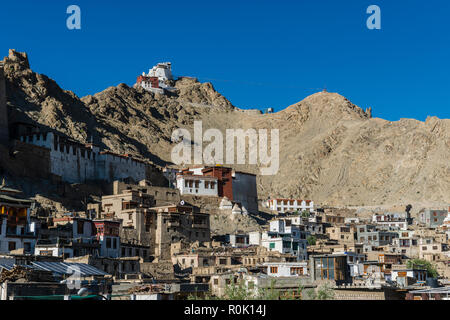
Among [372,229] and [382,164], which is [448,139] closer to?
[382,164]

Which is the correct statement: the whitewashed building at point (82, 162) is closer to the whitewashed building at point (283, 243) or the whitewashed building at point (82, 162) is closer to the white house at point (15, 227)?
the whitewashed building at point (283, 243)

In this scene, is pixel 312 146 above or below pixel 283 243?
above

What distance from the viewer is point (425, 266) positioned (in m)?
70.9

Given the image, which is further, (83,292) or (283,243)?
(283,243)

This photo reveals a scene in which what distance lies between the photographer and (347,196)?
166000 millimetres

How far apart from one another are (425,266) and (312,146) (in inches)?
5044

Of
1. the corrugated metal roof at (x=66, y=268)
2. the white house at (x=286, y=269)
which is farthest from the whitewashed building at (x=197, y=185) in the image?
the corrugated metal roof at (x=66, y=268)

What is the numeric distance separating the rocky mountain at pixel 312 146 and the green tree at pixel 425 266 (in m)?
72.6

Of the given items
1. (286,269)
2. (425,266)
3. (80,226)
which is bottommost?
(425,266)

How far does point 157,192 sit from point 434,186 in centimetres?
8459

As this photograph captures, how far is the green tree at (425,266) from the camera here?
68.8 meters

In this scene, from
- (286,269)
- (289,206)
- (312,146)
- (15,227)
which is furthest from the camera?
(312,146)

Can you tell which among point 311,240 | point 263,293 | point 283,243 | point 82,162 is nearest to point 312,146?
point 82,162

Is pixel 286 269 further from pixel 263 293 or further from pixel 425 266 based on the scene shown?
pixel 263 293
